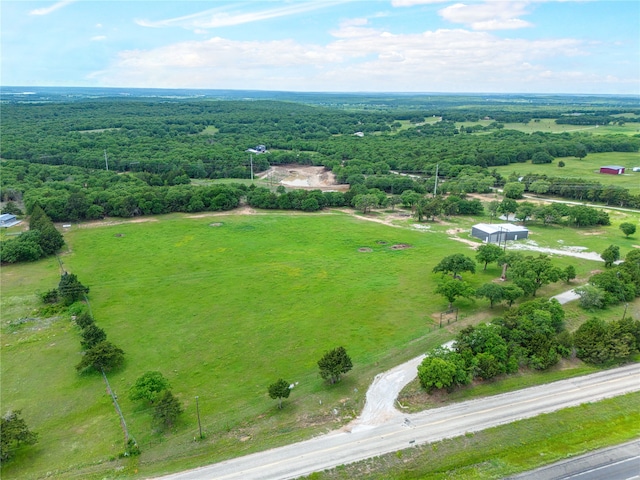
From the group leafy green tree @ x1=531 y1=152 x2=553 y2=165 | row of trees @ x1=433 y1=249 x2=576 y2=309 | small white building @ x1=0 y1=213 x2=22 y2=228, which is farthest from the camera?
leafy green tree @ x1=531 y1=152 x2=553 y2=165

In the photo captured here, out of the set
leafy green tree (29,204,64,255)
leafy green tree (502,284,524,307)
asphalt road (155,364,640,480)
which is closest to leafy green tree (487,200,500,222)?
leafy green tree (502,284,524,307)

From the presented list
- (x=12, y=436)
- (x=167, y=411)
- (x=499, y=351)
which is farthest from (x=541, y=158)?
(x=12, y=436)

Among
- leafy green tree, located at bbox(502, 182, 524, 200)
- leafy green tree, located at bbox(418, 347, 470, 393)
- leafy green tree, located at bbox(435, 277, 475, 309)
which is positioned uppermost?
leafy green tree, located at bbox(502, 182, 524, 200)

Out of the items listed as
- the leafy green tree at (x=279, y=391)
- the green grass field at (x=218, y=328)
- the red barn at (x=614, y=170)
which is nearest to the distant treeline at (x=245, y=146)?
the red barn at (x=614, y=170)

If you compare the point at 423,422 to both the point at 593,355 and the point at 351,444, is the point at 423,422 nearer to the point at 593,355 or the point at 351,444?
the point at 351,444

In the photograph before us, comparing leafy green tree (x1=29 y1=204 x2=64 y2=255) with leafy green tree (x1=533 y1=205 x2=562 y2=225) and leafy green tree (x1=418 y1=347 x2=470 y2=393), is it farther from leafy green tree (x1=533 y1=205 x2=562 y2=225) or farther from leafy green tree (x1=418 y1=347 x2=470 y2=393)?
leafy green tree (x1=533 y1=205 x2=562 y2=225)

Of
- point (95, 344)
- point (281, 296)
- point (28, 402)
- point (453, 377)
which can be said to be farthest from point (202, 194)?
point (453, 377)
